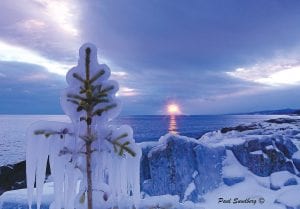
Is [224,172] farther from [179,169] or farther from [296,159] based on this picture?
[296,159]

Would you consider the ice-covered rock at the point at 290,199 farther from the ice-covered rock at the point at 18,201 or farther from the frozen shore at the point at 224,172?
A: the ice-covered rock at the point at 18,201

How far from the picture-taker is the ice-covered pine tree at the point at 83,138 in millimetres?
4309

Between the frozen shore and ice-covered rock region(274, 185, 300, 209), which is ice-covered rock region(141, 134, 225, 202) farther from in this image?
ice-covered rock region(274, 185, 300, 209)

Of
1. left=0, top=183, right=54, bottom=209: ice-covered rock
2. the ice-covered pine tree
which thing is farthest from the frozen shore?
the ice-covered pine tree

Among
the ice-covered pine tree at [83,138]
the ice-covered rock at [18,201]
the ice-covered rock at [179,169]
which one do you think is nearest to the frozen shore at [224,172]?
the ice-covered rock at [179,169]

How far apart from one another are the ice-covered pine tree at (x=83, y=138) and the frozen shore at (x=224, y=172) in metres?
14.0

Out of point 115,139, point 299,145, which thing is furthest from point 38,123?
point 299,145

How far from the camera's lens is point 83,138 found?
4.28 m

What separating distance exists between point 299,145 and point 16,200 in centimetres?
1874

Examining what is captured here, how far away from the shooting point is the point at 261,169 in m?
20.4

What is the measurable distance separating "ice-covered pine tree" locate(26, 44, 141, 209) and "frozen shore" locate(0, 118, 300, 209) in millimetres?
13968

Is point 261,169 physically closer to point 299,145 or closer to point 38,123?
point 299,145

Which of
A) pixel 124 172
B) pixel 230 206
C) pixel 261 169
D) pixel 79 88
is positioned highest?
pixel 79 88

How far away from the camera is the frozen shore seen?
59.4ft
